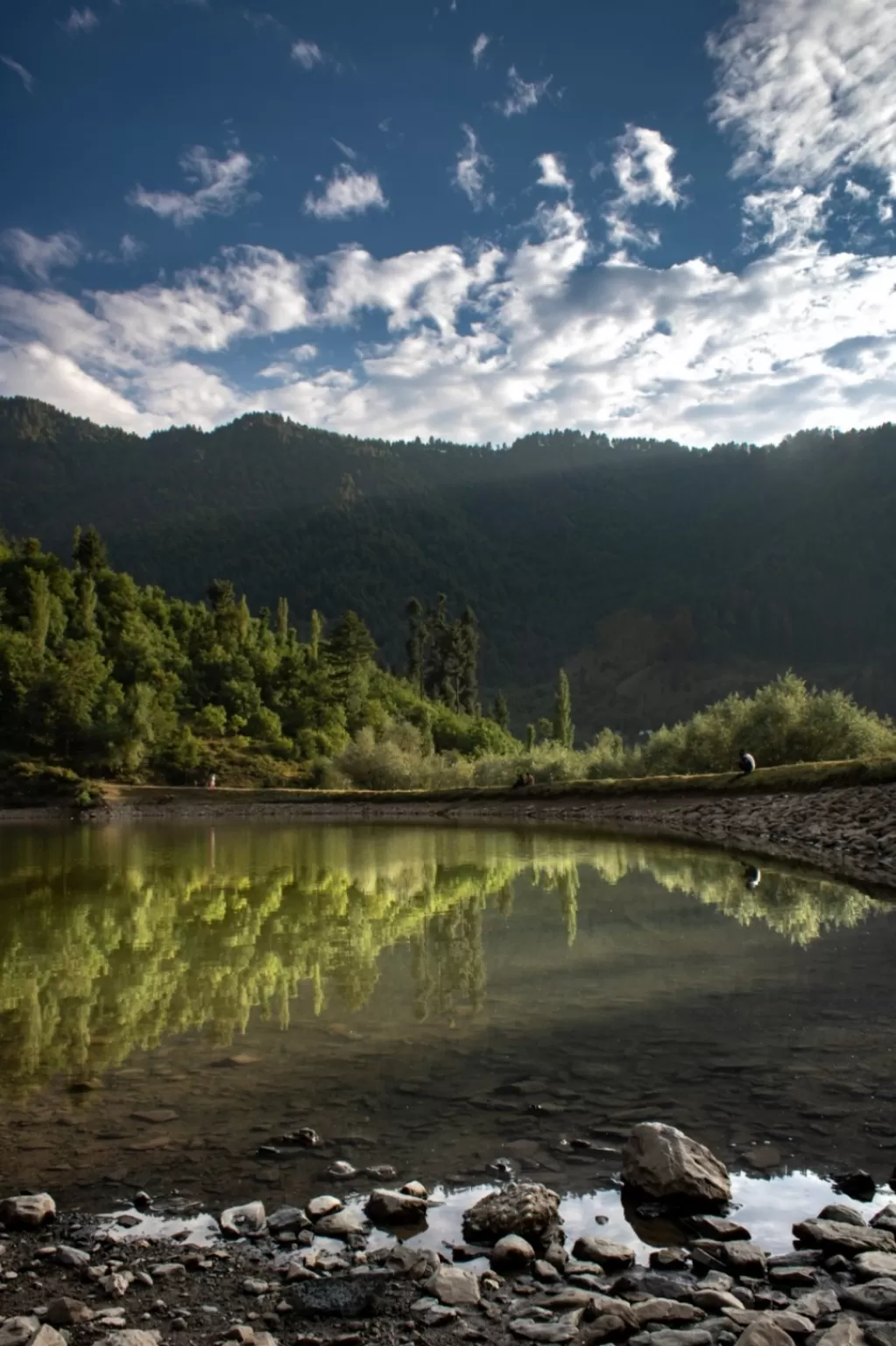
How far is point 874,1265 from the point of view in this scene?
3.74 metres

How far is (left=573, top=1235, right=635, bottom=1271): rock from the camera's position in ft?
12.9

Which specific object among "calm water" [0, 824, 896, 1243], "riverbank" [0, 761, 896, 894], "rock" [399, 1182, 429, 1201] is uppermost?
"rock" [399, 1182, 429, 1201]

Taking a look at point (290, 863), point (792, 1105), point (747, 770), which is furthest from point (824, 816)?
point (792, 1105)

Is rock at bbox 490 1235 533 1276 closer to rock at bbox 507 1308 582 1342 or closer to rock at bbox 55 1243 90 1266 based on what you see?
rock at bbox 507 1308 582 1342

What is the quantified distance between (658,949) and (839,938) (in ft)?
7.59

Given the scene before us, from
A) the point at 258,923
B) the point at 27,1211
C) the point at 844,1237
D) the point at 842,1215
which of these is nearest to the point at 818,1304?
the point at 844,1237

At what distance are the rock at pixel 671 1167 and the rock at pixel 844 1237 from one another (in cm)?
47

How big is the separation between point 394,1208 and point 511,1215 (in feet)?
1.87

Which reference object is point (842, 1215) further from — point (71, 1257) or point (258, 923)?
point (258, 923)

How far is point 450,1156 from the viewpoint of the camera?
5.05 meters

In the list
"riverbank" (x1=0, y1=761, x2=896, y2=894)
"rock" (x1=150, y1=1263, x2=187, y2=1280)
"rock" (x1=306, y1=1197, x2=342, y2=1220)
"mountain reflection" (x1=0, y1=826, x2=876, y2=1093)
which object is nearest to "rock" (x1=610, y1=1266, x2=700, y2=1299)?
"rock" (x1=306, y1=1197, x2=342, y2=1220)

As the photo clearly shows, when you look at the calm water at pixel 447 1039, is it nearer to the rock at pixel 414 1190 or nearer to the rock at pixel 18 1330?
the rock at pixel 414 1190

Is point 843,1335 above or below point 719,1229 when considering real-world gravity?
above

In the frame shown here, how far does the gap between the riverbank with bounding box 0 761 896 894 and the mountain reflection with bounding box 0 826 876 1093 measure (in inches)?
128
